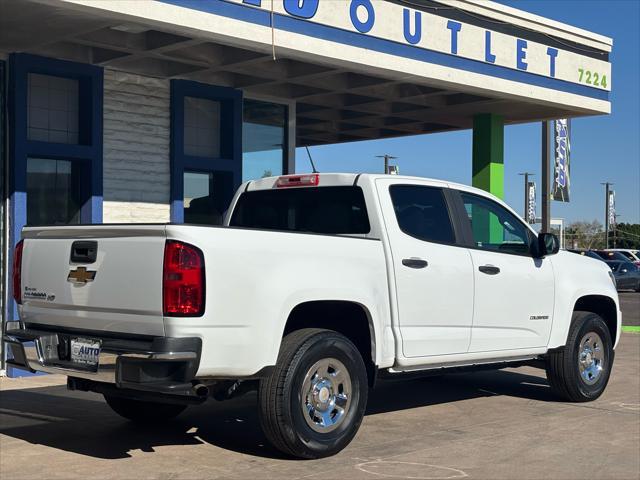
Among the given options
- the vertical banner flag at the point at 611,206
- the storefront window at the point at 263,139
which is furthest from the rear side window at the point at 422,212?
the vertical banner flag at the point at 611,206

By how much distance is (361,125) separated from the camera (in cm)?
1714

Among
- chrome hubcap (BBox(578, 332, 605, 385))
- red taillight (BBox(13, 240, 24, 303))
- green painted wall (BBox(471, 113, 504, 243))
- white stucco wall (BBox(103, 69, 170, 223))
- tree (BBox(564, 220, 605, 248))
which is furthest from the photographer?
tree (BBox(564, 220, 605, 248))

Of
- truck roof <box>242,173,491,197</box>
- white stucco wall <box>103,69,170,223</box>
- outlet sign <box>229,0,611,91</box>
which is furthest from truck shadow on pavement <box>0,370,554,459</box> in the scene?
outlet sign <box>229,0,611,91</box>

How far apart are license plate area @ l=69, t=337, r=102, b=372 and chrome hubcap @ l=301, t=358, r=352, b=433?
4.62ft

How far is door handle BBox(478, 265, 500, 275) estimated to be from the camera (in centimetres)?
798

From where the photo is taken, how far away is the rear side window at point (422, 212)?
7.54 meters

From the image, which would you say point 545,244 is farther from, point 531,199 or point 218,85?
point 531,199

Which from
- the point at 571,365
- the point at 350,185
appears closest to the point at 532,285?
the point at 571,365

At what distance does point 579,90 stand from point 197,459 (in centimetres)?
1062

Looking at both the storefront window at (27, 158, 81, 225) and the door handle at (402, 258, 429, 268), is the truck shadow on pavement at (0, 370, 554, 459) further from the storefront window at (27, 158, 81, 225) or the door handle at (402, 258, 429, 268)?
the storefront window at (27, 158, 81, 225)

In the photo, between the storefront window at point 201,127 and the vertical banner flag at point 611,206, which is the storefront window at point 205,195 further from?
the vertical banner flag at point 611,206

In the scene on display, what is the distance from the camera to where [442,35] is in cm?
1260

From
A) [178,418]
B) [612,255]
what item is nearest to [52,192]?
[178,418]

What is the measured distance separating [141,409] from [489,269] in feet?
10.5
